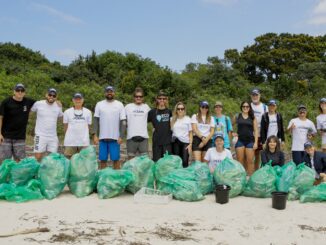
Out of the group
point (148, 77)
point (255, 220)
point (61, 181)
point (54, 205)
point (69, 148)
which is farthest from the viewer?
point (148, 77)

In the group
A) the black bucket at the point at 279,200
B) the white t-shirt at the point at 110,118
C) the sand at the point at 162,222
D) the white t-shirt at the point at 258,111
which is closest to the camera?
the sand at the point at 162,222

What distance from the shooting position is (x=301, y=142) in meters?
6.07

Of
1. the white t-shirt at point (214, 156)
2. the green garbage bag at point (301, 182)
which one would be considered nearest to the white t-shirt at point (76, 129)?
the white t-shirt at point (214, 156)

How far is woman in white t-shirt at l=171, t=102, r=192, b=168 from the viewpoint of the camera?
595 cm

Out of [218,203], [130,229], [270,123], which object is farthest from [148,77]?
[130,229]

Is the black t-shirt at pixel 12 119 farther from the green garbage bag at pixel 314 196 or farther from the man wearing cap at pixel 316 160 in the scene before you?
the man wearing cap at pixel 316 160

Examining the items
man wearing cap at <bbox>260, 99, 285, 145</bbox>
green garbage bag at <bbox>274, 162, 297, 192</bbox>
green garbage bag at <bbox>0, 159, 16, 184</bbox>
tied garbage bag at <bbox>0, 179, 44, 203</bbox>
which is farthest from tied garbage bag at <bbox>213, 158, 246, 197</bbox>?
green garbage bag at <bbox>0, 159, 16, 184</bbox>

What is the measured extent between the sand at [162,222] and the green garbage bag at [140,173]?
219mm

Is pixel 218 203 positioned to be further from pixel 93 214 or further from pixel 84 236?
pixel 84 236

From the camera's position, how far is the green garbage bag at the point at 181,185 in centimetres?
510

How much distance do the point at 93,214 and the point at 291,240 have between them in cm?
203

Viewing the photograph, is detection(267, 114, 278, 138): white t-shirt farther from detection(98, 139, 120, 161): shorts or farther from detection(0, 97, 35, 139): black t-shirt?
detection(0, 97, 35, 139): black t-shirt

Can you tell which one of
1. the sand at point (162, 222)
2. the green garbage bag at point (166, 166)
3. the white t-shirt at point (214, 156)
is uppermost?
the white t-shirt at point (214, 156)

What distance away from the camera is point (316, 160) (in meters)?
5.79
